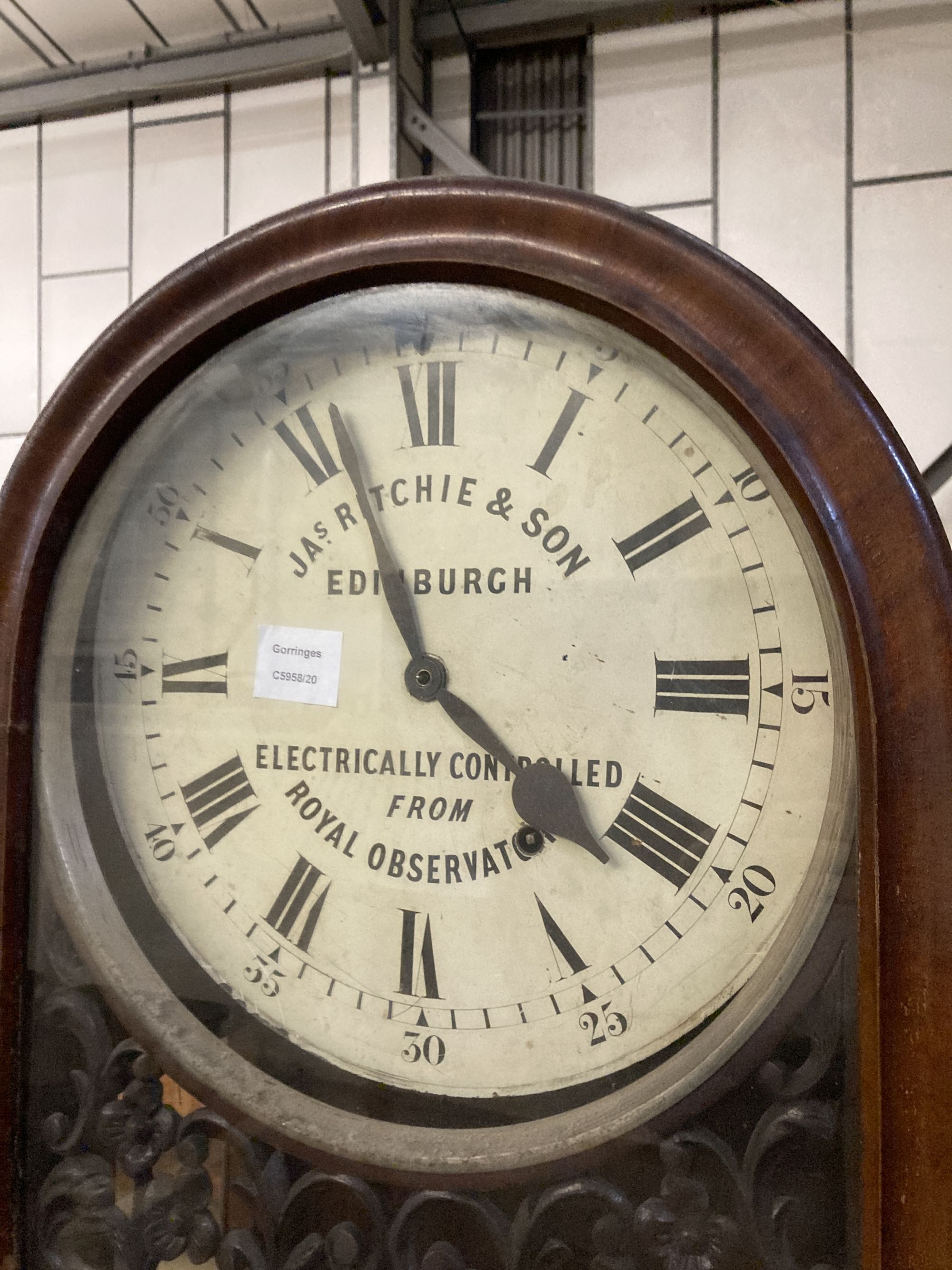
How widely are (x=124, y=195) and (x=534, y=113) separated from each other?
1.37ft

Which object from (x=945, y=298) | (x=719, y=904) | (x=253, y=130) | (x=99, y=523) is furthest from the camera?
(x=253, y=130)

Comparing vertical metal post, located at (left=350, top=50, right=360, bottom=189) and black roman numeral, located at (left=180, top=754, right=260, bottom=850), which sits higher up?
vertical metal post, located at (left=350, top=50, right=360, bottom=189)

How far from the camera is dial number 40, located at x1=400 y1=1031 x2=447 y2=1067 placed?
0.52 metres

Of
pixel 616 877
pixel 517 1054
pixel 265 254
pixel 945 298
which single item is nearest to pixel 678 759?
pixel 616 877

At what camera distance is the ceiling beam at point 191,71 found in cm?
79

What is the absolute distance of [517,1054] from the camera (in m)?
0.50

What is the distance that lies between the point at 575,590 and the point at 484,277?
7.2 inches

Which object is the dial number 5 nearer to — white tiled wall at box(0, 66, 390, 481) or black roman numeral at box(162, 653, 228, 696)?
black roman numeral at box(162, 653, 228, 696)

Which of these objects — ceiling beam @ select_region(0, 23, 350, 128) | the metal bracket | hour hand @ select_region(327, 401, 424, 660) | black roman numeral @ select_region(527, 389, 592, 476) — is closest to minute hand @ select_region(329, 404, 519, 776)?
hour hand @ select_region(327, 401, 424, 660)

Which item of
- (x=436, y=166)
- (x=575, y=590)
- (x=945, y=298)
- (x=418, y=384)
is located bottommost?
(x=575, y=590)

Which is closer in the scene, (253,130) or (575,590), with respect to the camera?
(575,590)

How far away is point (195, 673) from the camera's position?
568mm

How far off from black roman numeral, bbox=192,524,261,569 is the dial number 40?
0.30 meters

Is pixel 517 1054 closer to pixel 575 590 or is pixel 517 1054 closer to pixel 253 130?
pixel 575 590
